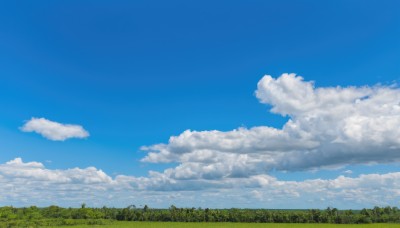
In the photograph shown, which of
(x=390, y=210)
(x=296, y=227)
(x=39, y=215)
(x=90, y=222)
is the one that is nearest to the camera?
(x=296, y=227)

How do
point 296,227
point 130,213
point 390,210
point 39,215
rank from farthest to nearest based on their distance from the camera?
point 130,213 → point 390,210 → point 39,215 → point 296,227

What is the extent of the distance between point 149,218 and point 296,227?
42294 mm

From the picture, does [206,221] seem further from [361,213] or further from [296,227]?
[361,213]

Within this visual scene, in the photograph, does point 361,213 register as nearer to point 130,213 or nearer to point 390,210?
point 390,210

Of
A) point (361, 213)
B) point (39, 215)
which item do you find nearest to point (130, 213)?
point (39, 215)

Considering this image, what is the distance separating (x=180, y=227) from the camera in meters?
77.6

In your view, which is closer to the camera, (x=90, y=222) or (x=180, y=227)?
(x=180, y=227)

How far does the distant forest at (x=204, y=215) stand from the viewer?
91.1 m

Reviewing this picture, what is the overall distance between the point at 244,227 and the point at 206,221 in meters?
24.2

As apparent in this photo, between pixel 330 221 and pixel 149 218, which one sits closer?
pixel 330 221

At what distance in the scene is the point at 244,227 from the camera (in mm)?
76312

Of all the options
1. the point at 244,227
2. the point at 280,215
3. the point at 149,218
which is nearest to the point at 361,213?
the point at 280,215

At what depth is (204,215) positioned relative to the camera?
3939 inches

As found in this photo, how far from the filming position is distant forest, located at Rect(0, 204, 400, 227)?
299 feet
